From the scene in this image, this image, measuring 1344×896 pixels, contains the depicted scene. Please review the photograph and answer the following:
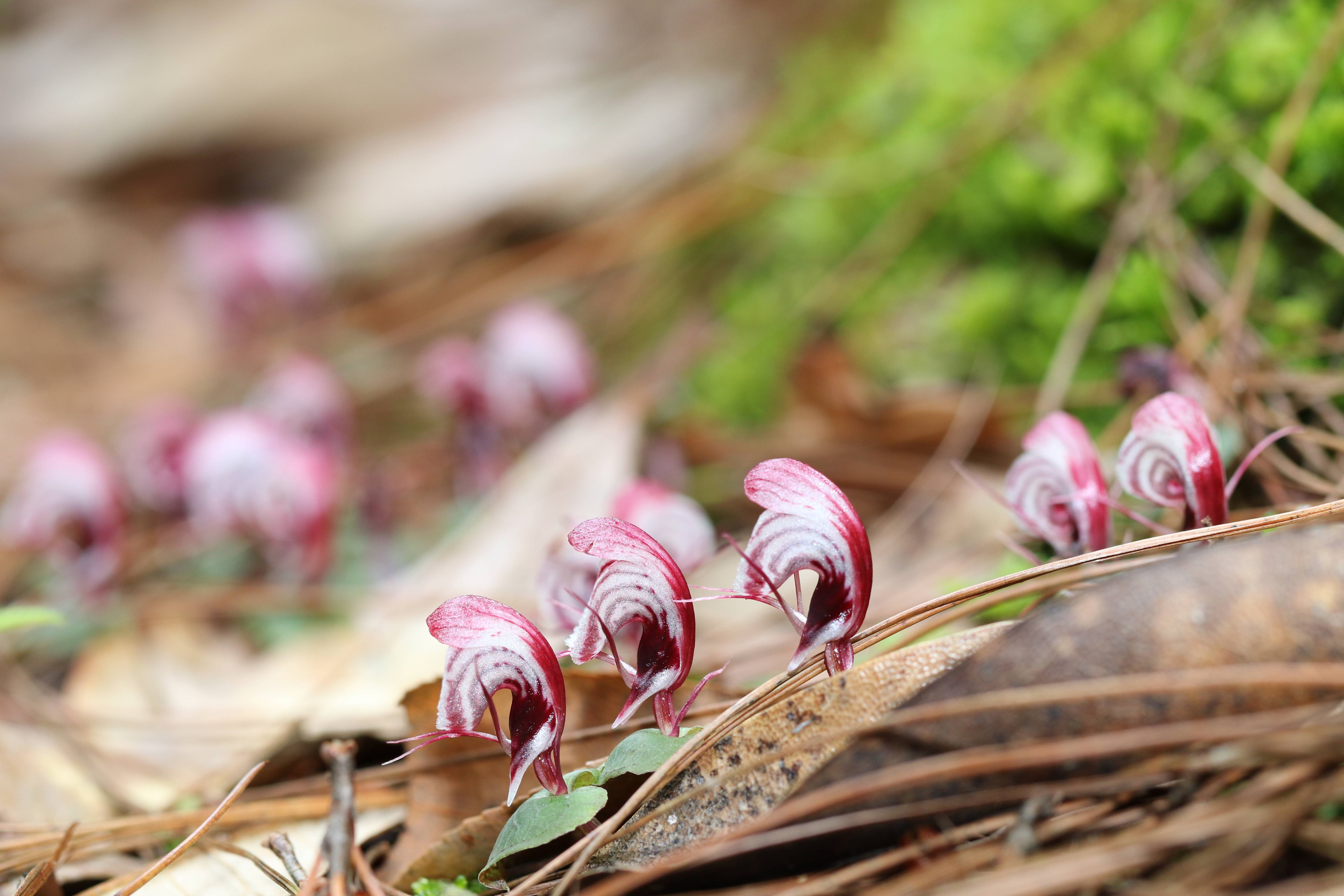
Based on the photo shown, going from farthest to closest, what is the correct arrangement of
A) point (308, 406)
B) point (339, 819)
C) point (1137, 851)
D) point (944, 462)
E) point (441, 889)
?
point (308, 406), point (944, 462), point (441, 889), point (339, 819), point (1137, 851)

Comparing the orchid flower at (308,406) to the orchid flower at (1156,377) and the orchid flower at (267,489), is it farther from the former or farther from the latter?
the orchid flower at (1156,377)

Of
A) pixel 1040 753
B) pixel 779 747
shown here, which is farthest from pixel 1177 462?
pixel 779 747

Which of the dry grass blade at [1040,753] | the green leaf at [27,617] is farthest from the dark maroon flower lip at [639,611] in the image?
the green leaf at [27,617]

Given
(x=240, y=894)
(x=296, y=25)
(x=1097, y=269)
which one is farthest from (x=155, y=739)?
(x=296, y=25)

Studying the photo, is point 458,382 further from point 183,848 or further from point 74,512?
point 183,848

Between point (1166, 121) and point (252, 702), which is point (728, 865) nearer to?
point (252, 702)

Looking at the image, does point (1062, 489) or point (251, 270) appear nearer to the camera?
point (1062, 489)
